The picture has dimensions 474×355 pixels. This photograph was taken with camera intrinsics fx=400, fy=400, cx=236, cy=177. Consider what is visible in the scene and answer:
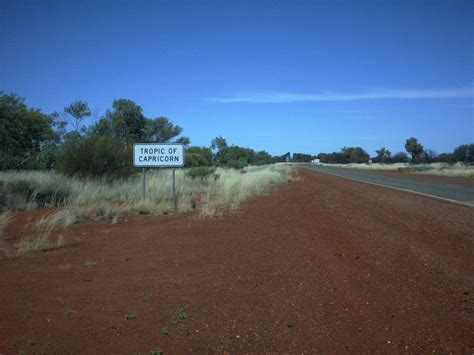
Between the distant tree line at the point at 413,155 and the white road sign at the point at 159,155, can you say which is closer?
the white road sign at the point at 159,155

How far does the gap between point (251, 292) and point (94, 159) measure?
18.4m

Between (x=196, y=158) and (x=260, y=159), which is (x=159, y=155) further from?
(x=260, y=159)

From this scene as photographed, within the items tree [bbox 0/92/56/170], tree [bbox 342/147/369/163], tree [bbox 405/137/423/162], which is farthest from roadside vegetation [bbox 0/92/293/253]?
tree [bbox 342/147/369/163]

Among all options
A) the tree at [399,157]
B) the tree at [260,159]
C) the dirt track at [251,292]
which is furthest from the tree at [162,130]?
the tree at [399,157]

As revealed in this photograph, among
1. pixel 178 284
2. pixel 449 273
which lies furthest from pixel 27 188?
pixel 449 273

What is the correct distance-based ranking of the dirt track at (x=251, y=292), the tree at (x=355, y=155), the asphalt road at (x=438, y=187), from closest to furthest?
the dirt track at (x=251, y=292) < the asphalt road at (x=438, y=187) < the tree at (x=355, y=155)

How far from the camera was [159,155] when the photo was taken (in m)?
17.4

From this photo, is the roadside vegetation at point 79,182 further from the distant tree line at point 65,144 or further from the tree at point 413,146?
the tree at point 413,146

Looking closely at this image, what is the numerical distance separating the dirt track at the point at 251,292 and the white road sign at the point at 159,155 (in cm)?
729

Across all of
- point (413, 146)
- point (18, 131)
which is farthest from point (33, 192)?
point (413, 146)

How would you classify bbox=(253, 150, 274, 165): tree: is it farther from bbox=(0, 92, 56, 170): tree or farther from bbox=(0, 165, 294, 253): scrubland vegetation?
bbox=(0, 165, 294, 253): scrubland vegetation

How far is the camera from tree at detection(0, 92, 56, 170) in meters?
23.5

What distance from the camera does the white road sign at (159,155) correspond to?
17344mm

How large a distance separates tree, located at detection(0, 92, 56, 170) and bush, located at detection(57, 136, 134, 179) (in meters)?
4.05
